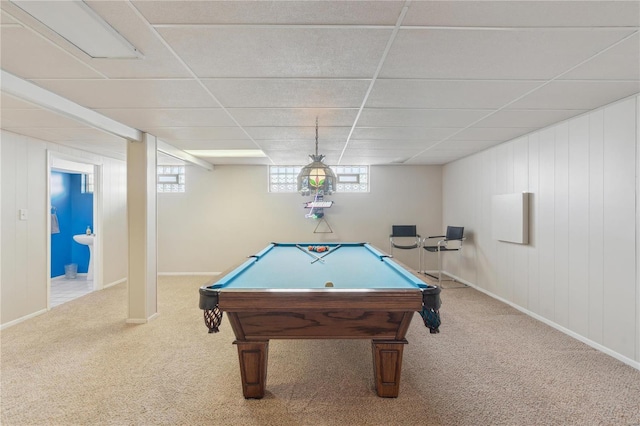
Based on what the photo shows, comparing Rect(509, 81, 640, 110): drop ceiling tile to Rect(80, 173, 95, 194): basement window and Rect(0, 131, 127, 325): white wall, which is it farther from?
Rect(80, 173, 95, 194): basement window

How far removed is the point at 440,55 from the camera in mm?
1933

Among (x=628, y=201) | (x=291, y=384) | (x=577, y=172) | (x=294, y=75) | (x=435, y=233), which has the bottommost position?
(x=291, y=384)

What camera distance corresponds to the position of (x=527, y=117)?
3.22m

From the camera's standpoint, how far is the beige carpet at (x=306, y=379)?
201 centimetres

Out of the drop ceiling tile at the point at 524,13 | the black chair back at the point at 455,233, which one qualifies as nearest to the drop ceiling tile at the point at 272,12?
the drop ceiling tile at the point at 524,13

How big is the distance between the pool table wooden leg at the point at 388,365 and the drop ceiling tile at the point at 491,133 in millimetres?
2731

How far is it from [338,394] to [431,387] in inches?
27.3

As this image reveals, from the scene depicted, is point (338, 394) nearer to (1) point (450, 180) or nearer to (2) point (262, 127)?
(2) point (262, 127)

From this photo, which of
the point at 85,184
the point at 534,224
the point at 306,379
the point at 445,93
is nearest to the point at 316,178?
the point at 445,93

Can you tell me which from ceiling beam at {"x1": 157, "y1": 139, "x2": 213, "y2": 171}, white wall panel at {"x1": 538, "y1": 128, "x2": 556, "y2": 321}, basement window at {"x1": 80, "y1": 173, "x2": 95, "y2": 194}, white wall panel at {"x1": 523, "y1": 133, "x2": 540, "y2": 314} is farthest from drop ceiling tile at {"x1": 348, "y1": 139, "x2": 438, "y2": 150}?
basement window at {"x1": 80, "y1": 173, "x2": 95, "y2": 194}

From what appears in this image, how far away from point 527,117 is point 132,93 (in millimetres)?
3701

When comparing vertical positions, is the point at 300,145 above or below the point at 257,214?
above

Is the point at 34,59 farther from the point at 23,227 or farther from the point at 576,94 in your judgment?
the point at 576,94

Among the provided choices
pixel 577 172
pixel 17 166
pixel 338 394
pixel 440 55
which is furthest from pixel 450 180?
pixel 17 166
